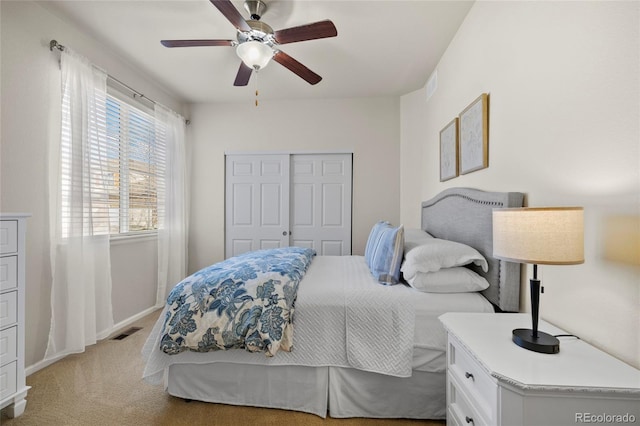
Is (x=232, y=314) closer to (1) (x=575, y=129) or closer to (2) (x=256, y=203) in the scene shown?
(1) (x=575, y=129)

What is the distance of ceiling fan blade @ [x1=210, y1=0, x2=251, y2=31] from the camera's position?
1.61m

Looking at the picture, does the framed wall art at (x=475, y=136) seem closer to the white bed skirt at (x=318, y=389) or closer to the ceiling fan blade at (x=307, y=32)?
the ceiling fan blade at (x=307, y=32)

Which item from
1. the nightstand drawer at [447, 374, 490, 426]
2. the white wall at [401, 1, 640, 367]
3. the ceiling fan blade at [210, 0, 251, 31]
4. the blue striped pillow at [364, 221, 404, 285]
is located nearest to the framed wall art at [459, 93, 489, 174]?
the white wall at [401, 1, 640, 367]

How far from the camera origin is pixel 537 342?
962 millimetres

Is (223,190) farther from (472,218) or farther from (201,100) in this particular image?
(472,218)

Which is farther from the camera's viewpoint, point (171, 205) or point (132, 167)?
point (171, 205)

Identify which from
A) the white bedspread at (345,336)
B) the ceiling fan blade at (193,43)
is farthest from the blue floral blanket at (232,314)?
the ceiling fan blade at (193,43)

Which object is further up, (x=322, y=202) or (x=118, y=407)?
(x=322, y=202)

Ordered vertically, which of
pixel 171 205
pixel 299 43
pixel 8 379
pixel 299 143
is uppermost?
pixel 299 43

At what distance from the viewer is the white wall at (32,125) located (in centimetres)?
191

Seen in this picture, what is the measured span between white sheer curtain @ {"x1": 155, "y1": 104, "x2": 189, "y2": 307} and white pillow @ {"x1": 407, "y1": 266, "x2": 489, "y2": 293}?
3035mm

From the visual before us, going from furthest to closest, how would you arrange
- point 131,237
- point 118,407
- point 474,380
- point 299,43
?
point 131,237 → point 299,43 → point 118,407 → point 474,380

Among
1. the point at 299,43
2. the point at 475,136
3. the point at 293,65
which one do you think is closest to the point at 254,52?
the point at 293,65

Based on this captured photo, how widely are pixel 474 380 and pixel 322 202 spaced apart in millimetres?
3068
